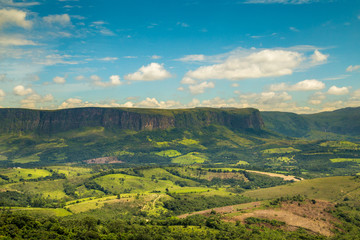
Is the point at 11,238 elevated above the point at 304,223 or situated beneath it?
elevated above

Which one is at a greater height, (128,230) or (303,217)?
(128,230)

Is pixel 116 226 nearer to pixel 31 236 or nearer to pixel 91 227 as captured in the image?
pixel 91 227

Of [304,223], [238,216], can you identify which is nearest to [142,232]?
[238,216]

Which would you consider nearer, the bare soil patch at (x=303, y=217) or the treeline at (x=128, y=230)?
the treeline at (x=128, y=230)

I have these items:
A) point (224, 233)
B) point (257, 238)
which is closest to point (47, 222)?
point (224, 233)

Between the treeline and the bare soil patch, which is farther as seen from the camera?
the bare soil patch

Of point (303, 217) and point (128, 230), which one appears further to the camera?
point (303, 217)

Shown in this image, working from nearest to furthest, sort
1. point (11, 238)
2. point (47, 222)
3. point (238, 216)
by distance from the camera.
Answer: point (11, 238) < point (47, 222) < point (238, 216)

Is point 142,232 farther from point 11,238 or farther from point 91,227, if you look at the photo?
point 11,238

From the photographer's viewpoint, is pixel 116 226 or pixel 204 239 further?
pixel 116 226

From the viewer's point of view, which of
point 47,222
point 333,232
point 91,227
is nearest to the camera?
point 47,222
